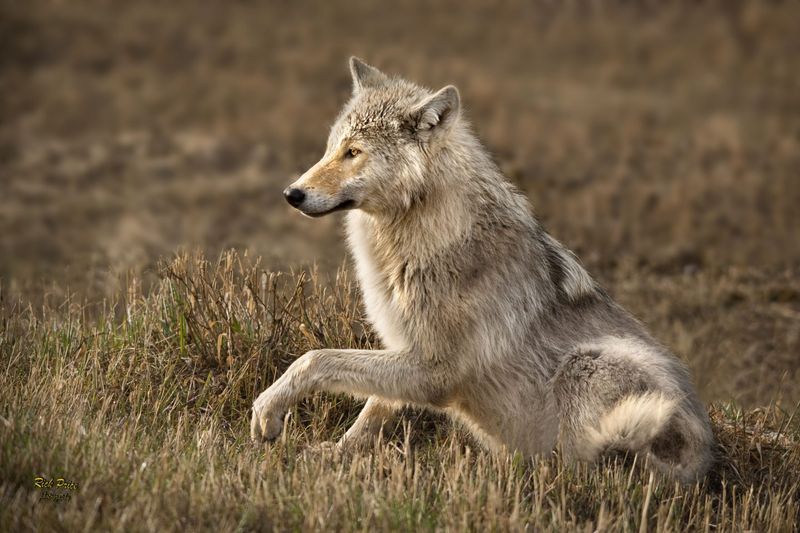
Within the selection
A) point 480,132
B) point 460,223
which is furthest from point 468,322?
point 480,132

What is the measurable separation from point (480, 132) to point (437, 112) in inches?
203

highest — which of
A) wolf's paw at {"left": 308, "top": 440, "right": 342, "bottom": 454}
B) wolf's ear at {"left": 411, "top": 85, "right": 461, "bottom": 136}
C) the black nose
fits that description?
wolf's ear at {"left": 411, "top": 85, "right": 461, "bottom": 136}

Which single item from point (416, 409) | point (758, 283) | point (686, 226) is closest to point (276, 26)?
point (686, 226)

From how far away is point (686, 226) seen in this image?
1661 centimetres

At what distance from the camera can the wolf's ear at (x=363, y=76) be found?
253 inches

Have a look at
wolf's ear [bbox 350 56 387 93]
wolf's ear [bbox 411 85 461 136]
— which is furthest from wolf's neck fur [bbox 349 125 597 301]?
wolf's ear [bbox 350 56 387 93]

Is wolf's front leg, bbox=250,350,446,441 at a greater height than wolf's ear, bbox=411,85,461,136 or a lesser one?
lesser

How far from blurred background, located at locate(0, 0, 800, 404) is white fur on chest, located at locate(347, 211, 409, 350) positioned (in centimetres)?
292

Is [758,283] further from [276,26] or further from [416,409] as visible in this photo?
[276,26]

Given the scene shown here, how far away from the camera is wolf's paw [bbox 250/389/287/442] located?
18.4 feet

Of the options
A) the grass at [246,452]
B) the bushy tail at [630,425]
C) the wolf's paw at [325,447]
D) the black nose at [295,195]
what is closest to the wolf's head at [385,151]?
the black nose at [295,195]

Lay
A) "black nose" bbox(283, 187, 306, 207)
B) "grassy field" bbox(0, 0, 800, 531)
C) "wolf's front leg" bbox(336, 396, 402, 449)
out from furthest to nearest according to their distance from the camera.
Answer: "wolf's front leg" bbox(336, 396, 402, 449), "black nose" bbox(283, 187, 306, 207), "grassy field" bbox(0, 0, 800, 531)

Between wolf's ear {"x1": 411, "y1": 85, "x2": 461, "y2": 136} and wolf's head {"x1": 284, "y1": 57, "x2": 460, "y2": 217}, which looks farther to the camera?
wolf's ear {"x1": 411, "y1": 85, "x2": 461, "y2": 136}

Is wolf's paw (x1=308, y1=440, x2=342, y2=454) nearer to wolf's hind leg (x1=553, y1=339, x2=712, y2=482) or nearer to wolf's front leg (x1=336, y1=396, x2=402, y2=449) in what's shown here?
wolf's front leg (x1=336, y1=396, x2=402, y2=449)
